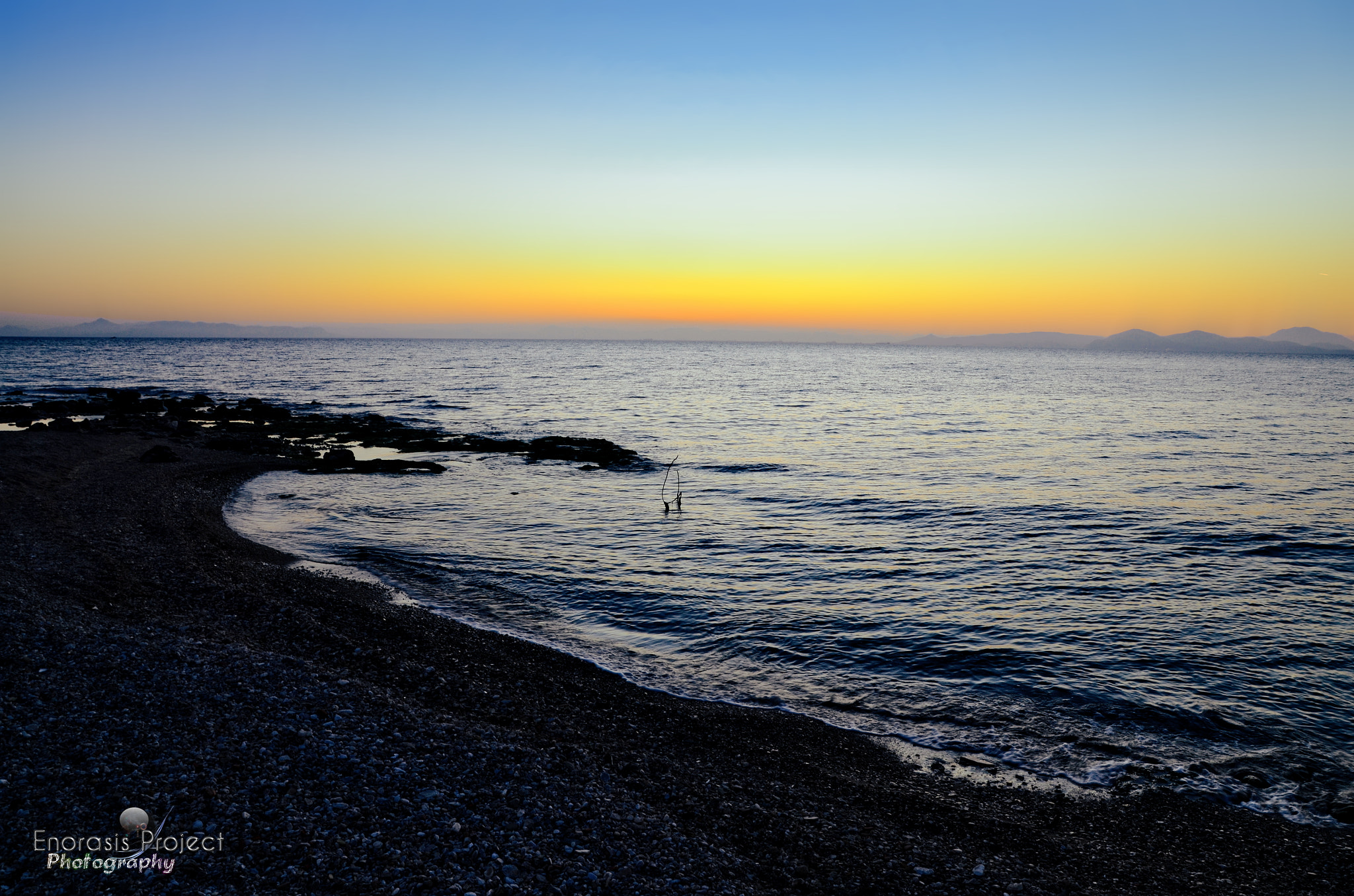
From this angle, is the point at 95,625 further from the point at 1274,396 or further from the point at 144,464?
the point at 1274,396

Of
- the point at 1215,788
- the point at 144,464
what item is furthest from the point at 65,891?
the point at 144,464

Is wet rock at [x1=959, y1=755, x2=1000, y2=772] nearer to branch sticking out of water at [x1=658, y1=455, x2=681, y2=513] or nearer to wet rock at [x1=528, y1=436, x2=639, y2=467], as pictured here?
branch sticking out of water at [x1=658, y1=455, x2=681, y2=513]

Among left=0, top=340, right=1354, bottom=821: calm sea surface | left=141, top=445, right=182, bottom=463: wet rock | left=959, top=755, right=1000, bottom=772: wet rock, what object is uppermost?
left=141, top=445, right=182, bottom=463: wet rock

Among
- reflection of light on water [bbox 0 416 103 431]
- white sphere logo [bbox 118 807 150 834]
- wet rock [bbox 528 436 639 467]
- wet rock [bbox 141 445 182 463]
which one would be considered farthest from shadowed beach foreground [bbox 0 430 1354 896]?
reflection of light on water [bbox 0 416 103 431]

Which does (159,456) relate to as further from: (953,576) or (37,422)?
(953,576)

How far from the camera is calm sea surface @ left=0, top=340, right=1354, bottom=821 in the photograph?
36.4ft

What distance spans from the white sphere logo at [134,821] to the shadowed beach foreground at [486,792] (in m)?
0.16

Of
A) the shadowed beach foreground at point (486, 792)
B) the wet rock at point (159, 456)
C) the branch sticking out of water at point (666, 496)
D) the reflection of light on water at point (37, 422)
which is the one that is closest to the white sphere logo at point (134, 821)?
the shadowed beach foreground at point (486, 792)

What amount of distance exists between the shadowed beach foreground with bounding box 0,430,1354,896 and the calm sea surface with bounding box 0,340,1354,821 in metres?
1.39

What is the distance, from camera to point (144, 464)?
29656 mm

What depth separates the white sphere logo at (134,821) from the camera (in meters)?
6.45

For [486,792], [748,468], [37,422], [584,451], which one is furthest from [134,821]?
[37,422]

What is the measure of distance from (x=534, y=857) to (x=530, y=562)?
41.5ft

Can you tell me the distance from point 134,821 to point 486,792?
3127 millimetres
